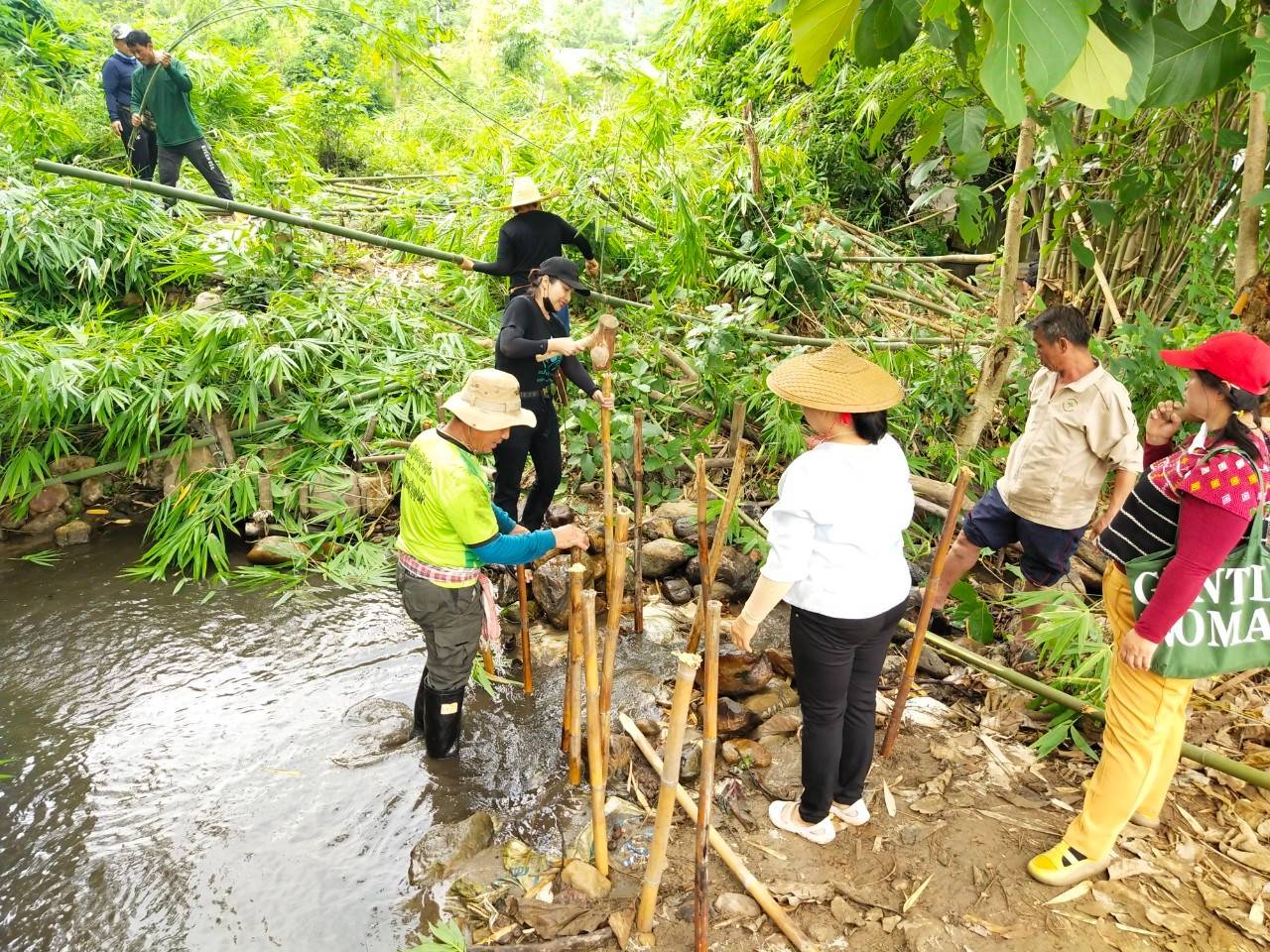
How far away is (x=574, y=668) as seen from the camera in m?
2.62

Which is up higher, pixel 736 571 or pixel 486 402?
pixel 486 402

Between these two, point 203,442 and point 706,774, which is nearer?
point 706,774

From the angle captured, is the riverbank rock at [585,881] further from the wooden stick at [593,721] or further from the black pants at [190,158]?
the black pants at [190,158]

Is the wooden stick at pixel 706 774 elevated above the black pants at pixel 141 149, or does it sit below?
below

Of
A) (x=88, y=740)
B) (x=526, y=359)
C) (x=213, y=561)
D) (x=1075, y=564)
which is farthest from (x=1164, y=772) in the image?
(x=213, y=561)

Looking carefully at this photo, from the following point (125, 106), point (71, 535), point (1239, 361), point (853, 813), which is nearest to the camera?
point (1239, 361)

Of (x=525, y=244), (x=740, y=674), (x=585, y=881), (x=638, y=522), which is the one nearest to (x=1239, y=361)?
(x=740, y=674)

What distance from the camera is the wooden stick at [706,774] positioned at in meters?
2.02

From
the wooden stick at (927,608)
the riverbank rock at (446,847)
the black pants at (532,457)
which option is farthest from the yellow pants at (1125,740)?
the black pants at (532,457)

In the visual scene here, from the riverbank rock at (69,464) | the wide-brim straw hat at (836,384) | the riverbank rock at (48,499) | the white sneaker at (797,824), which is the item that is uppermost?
the wide-brim straw hat at (836,384)

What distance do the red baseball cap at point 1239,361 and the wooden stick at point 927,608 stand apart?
2.91 ft

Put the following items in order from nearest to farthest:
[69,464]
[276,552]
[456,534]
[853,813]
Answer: [853,813]
[456,534]
[276,552]
[69,464]

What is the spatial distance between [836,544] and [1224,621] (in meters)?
1.08

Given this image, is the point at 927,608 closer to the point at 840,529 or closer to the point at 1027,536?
the point at 1027,536
